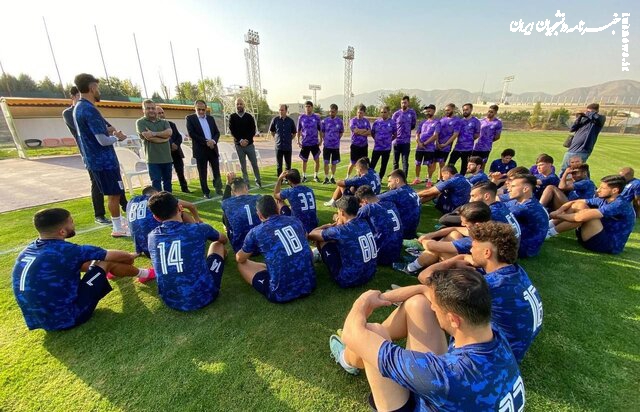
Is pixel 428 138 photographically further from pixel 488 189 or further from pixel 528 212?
pixel 488 189

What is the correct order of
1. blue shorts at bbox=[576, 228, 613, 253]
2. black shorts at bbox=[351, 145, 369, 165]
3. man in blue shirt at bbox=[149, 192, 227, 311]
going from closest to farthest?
man in blue shirt at bbox=[149, 192, 227, 311] < blue shorts at bbox=[576, 228, 613, 253] < black shorts at bbox=[351, 145, 369, 165]

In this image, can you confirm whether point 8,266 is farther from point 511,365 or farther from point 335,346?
point 511,365

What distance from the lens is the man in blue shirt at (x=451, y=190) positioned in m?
5.00

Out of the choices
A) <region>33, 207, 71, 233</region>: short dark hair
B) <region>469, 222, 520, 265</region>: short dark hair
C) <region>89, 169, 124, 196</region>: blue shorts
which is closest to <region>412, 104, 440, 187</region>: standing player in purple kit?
<region>469, 222, 520, 265</region>: short dark hair

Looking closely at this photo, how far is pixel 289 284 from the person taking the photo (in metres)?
2.88

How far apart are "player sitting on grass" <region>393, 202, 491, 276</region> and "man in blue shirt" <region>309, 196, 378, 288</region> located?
62 cm

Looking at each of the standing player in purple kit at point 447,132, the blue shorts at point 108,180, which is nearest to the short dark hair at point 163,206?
the blue shorts at point 108,180

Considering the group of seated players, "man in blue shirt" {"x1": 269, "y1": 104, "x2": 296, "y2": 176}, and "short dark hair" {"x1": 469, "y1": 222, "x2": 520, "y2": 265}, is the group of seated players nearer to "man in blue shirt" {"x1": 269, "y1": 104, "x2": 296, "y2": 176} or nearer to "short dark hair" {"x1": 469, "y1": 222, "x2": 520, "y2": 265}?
"short dark hair" {"x1": 469, "y1": 222, "x2": 520, "y2": 265}

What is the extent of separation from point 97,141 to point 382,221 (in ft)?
15.1

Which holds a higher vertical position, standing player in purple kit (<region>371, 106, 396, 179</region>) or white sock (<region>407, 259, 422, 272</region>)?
standing player in purple kit (<region>371, 106, 396, 179</region>)

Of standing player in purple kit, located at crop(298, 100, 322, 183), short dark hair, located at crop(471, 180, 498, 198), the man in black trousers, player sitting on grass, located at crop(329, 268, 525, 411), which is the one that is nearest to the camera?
player sitting on grass, located at crop(329, 268, 525, 411)

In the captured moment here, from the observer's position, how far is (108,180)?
15.1ft

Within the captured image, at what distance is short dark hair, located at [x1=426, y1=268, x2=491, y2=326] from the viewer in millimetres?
1253

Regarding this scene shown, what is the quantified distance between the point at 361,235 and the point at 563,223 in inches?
150
